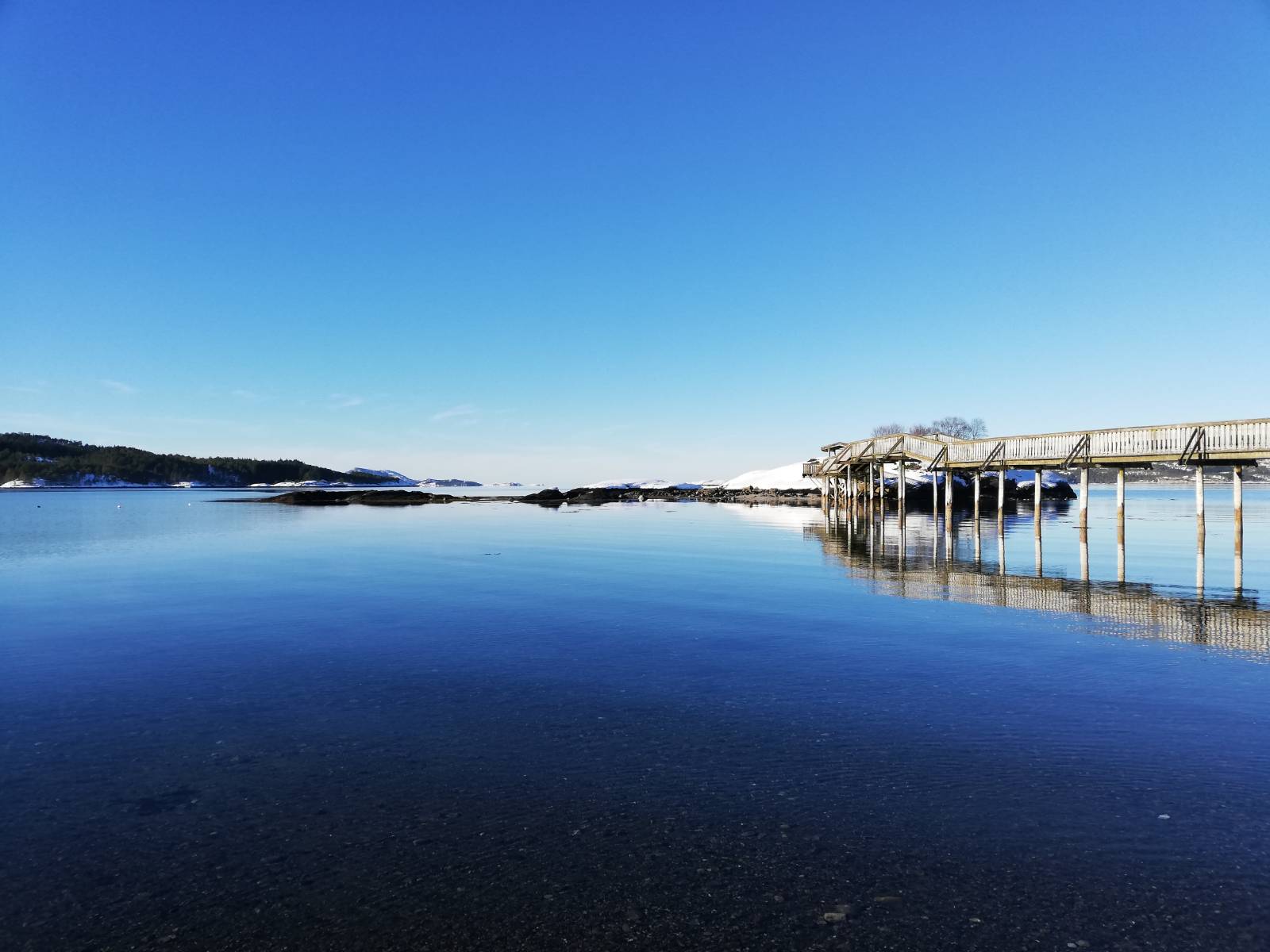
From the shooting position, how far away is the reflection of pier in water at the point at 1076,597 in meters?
14.1

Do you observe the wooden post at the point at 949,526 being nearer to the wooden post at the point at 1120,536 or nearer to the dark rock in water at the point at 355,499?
the wooden post at the point at 1120,536

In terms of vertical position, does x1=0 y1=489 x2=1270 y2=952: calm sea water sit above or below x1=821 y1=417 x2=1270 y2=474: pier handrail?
below

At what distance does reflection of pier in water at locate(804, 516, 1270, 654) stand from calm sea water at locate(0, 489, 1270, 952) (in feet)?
0.70

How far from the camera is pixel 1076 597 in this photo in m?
18.2

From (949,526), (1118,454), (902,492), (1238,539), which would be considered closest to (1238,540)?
(1238,539)

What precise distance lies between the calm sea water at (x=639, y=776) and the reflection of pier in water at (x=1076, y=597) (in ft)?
0.70

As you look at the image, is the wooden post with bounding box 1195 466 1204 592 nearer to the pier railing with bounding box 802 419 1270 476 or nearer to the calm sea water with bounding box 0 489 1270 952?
the pier railing with bounding box 802 419 1270 476

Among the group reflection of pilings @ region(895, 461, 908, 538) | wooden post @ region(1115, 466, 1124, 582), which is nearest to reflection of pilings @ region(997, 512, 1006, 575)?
wooden post @ region(1115, 466, 1124, 582)

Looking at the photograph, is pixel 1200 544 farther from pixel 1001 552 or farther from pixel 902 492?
pixel 902 492

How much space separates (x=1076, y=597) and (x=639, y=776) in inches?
618

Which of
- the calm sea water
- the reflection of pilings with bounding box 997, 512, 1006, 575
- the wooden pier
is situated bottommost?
the calm sea water

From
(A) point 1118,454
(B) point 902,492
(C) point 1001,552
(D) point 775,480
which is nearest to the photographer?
(C) point 1001,552

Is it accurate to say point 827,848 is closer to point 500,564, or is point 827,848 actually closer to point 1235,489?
point 500,564

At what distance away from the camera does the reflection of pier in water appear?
46.2 feet
